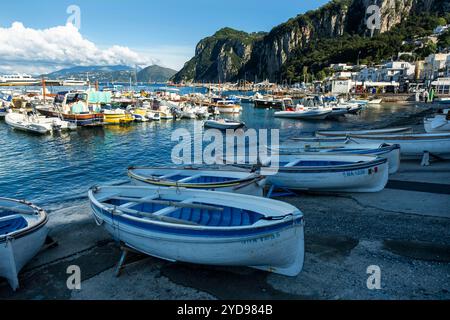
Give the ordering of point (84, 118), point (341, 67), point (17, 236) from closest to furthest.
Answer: point (17, 236) < point (84, 118) < point (341, 67)

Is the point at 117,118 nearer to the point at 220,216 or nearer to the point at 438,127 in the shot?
the point at 438,127

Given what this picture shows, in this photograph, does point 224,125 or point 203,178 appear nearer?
point 203,178

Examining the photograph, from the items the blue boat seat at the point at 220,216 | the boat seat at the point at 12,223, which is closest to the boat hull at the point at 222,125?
the blue boat seat at the point at 220,216

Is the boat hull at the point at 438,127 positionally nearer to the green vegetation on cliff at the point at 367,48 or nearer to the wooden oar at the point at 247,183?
the wooden oar at the point at 247,183

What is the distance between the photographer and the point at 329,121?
161ft

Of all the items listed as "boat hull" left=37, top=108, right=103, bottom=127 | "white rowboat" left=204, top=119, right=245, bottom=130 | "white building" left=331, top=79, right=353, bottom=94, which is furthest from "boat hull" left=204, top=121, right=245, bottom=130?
"white building" left=331, top=79, right=353, bottom=94

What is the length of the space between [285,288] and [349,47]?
176 metres

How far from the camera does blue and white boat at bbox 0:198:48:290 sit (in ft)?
21.4

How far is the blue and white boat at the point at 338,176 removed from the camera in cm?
1162

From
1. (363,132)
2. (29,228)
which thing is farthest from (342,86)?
(29,228)

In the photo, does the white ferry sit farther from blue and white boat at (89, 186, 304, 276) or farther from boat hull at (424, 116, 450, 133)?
blue and white boat at (89, 186, 304, 276)

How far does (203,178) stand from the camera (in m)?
11.4

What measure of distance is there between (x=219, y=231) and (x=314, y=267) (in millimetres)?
2452

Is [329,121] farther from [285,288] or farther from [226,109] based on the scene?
[285,288]
